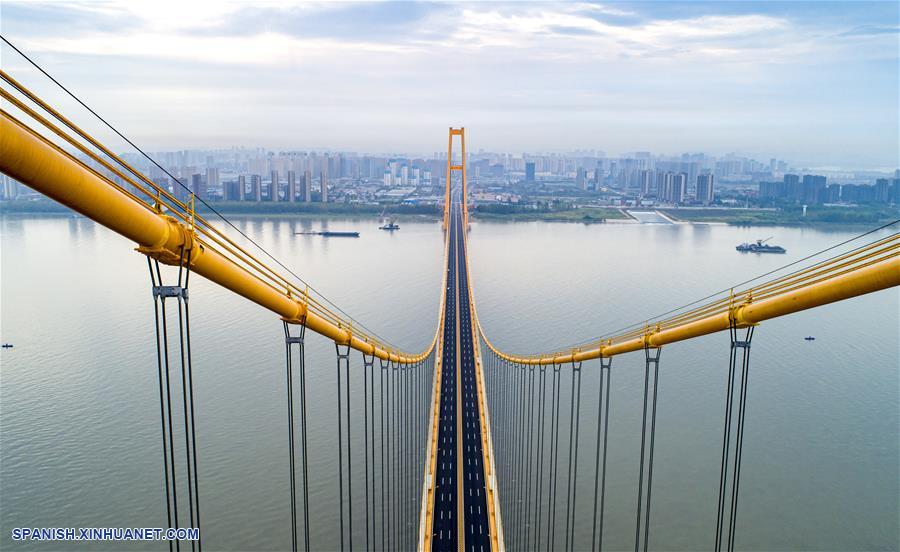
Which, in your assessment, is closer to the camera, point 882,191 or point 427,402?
point 427,402

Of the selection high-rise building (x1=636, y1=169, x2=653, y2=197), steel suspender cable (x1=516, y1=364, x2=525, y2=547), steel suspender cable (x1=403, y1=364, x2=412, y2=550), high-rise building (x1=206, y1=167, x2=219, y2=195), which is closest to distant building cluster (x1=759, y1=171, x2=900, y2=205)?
high-rise building (x1=636, y1=169, x2=653, y2=197)

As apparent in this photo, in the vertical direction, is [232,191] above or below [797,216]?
above

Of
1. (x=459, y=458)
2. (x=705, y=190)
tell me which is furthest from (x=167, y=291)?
(x=705, y=190)

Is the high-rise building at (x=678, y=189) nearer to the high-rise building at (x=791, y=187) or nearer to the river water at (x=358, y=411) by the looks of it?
the high-rise building at (x=791, y=187)

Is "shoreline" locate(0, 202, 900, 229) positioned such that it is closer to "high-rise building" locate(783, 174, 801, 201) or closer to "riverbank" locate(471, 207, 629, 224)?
"riverbank" locate(471, 207, 629, 224)

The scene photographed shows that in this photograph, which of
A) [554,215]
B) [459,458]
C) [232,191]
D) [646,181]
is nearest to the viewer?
[459,458]

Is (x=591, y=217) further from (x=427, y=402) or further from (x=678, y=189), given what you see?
(x=427, y=402)

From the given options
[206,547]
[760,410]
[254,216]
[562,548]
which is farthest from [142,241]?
[254,216]

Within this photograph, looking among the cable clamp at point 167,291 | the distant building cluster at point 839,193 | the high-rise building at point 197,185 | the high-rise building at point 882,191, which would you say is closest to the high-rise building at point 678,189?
the distant building cluster at point 839,193
